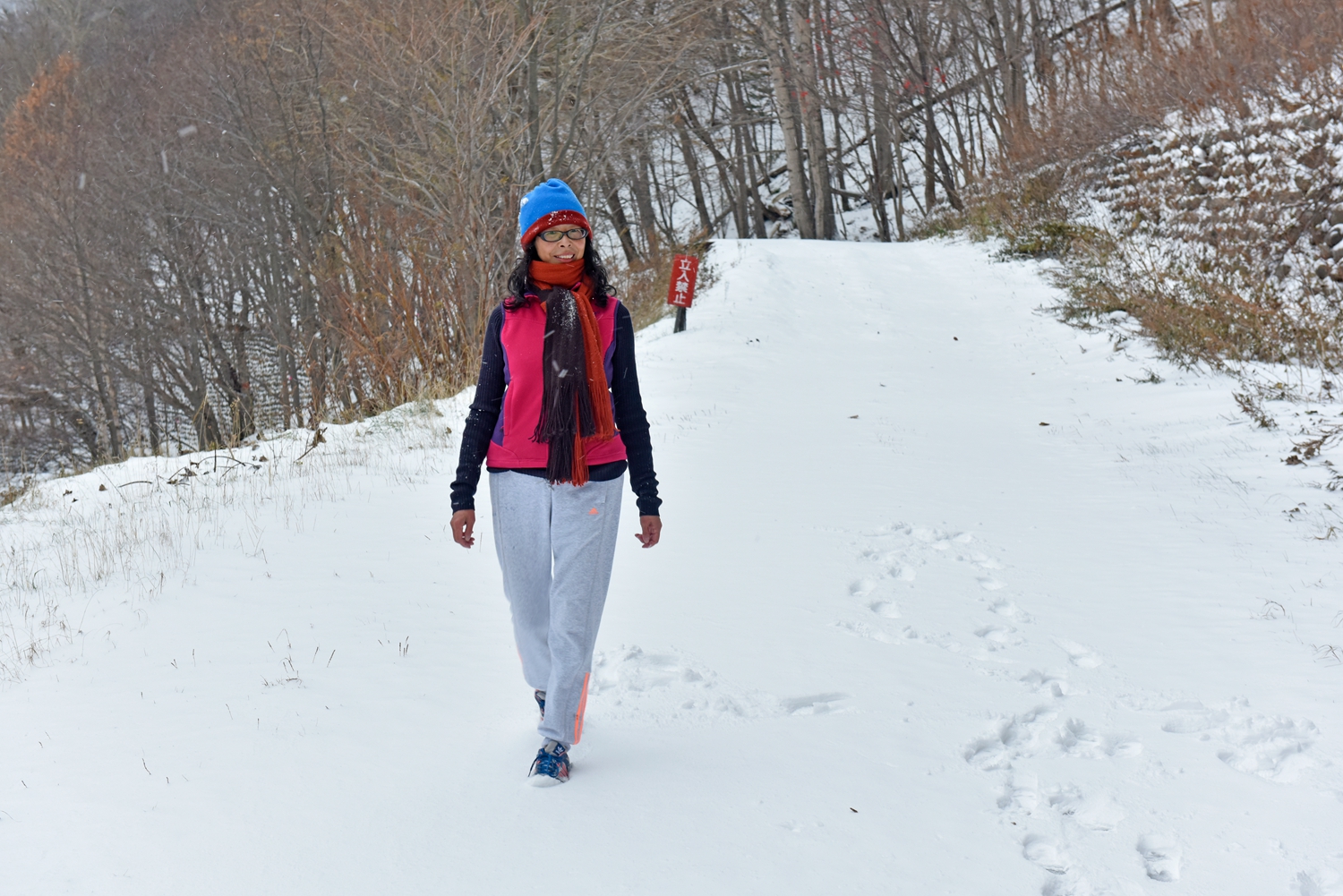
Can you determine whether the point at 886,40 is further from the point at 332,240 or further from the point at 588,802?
the point at 588,802

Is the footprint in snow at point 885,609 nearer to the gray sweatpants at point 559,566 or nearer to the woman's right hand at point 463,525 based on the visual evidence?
the gray sweatpants at point 559,566

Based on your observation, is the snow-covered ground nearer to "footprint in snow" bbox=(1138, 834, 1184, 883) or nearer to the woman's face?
"footprint in snow" bbox=(1138, 834, 1184, 883)

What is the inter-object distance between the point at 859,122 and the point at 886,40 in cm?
518

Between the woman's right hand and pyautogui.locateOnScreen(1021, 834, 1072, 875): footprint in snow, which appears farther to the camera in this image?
the woman's right hand

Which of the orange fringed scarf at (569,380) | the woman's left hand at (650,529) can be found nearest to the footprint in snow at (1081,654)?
the woman's left hand at (650,529)

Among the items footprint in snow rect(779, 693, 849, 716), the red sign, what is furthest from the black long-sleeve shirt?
the red sign

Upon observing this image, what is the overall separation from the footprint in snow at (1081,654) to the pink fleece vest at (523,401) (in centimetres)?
208

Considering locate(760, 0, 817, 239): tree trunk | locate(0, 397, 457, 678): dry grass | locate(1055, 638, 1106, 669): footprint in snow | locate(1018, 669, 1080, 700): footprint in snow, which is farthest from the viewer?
locate(760, 0, 817, 239): tree trunk

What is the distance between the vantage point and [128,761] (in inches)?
107

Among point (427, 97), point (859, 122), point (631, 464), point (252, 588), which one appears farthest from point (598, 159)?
point (859, 122)

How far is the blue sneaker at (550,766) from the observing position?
267 cm

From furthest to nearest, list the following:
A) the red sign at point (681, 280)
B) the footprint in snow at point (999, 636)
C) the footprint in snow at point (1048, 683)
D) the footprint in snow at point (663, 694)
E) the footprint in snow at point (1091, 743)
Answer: the red sign at point (681, 280) < the footprint in snow at point (999, 636) < the footprint in snow at point (1048, 683) < the footprint in snow at point (663, 694) < the footprint in snow at point (1091, 743)

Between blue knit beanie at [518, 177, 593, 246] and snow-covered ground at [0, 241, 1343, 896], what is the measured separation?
63.5 inches

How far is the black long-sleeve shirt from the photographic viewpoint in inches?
108
